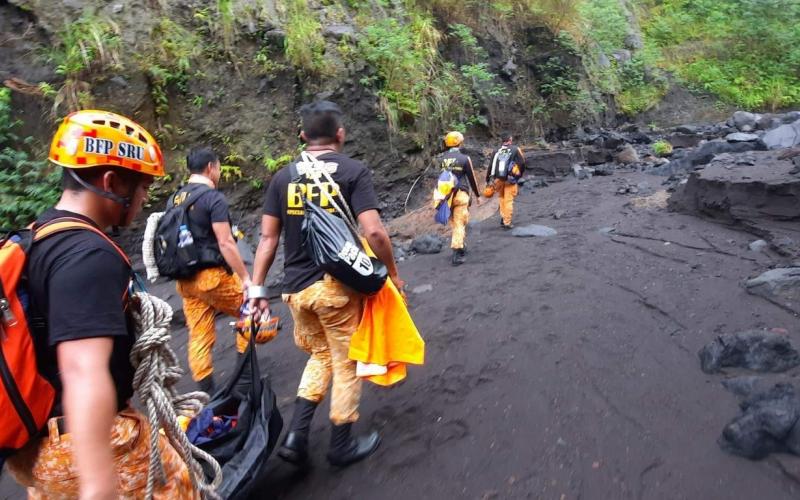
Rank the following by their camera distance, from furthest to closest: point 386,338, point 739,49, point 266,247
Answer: point 739,49, point 266,247, point 386,338

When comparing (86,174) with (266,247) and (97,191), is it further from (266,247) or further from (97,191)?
(266,247)

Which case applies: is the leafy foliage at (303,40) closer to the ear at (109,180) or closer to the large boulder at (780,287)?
the large boulder at (780,287)

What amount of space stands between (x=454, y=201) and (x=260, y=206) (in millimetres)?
3433

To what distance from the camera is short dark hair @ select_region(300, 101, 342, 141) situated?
109 inches

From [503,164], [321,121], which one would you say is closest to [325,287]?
[321,121]

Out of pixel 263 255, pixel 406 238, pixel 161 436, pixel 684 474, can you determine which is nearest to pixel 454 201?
pixel 406 238

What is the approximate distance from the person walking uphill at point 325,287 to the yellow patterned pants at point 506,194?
6.33 m

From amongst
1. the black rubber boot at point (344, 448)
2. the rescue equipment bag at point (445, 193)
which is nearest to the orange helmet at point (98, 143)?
the black rubber boot at point (344, 448)

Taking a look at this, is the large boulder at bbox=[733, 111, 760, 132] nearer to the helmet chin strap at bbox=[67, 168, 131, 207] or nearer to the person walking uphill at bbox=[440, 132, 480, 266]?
the person walking uphill at bbox=[440, 132, 480, 266]

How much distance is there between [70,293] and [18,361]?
0.21m

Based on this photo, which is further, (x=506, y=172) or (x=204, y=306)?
(x=506, y=172)

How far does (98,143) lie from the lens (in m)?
1.43

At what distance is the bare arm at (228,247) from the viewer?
11.2 feet

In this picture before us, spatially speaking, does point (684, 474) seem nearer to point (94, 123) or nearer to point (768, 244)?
point (94, 123)
